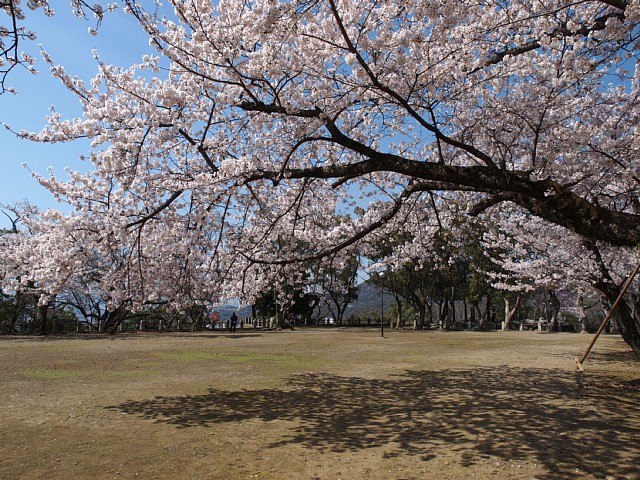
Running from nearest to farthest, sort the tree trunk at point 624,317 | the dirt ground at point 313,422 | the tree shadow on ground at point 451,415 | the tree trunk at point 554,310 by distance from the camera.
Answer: the dirt ground at point 313,422, the tree shadow on ground at point 451,415, the tree trunk at point 624,317, the tree trunk at point 554,310

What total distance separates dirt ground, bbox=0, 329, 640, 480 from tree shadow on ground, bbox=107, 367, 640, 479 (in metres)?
0.03

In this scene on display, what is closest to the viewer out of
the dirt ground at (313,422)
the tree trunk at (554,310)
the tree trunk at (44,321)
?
the dirt ground at (313,422)

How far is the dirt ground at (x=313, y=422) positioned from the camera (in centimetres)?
455

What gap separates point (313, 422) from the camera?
21.0 feet

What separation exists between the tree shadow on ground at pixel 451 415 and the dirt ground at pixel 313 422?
27mm

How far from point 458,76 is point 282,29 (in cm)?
257

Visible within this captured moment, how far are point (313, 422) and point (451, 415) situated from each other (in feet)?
6.76

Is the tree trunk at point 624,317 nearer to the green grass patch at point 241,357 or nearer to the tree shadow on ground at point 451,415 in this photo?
the tree shadow on ground at point 451,415

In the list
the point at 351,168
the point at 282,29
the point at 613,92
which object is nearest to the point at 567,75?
the point at 351,168

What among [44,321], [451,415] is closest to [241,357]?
[451,415]

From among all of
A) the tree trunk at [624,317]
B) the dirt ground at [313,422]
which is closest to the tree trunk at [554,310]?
the tree trunk at [624,317]

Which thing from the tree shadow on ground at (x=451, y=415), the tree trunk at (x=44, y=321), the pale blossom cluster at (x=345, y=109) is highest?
the pale blossom cluster at (x=345, y=109)

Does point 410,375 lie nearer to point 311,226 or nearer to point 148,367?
point 311,226

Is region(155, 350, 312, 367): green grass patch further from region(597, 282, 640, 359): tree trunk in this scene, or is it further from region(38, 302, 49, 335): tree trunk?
region(38, 302, 49, 335): tree trunk
